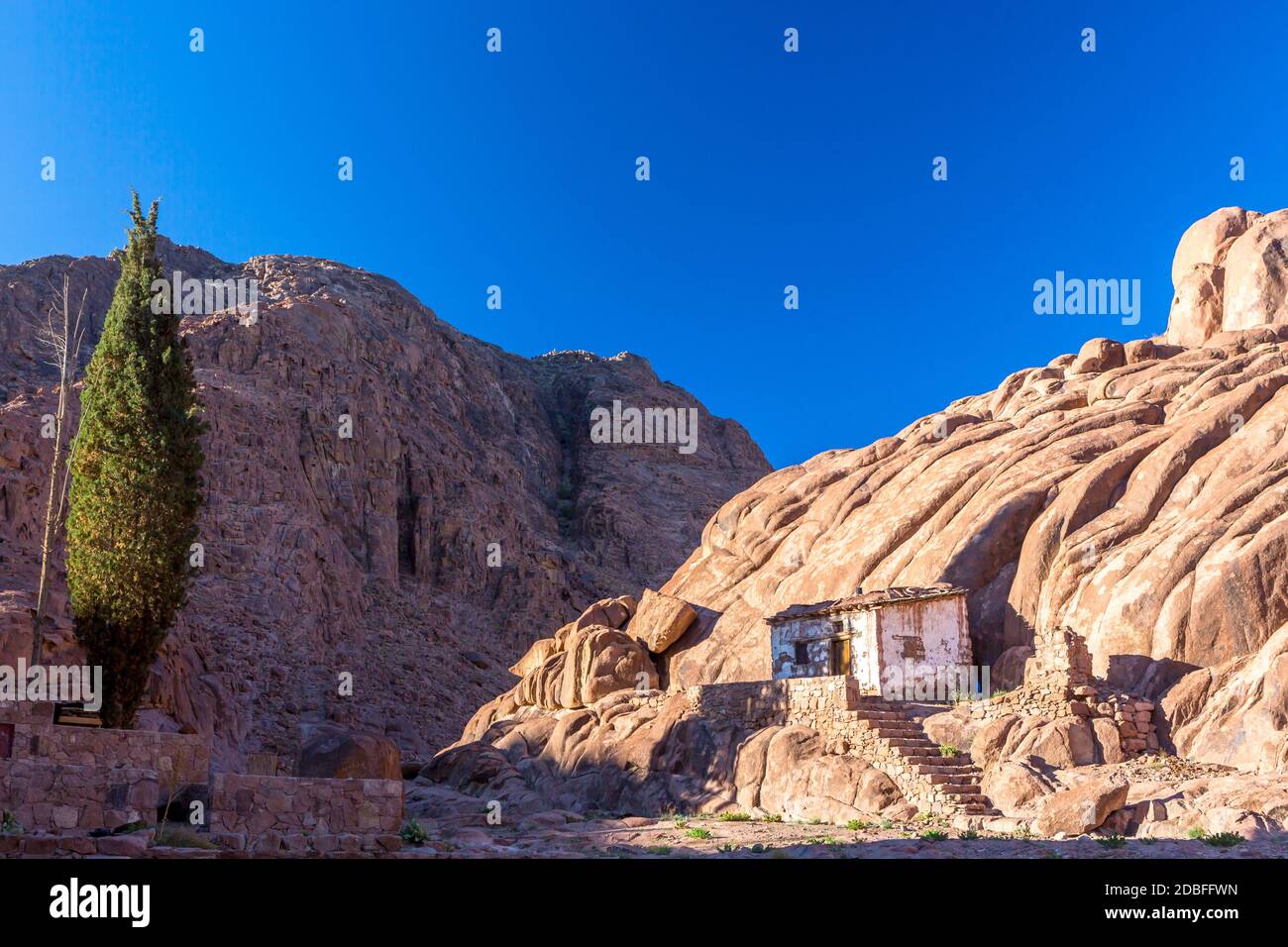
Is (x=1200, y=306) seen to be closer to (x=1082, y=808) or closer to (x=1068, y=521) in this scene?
(x=1068, y=521)

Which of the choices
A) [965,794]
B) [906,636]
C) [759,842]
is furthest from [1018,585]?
[759,842]

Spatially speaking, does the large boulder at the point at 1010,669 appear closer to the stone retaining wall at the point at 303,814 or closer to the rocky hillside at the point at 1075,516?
the rocky hillside at the point at 1075,516

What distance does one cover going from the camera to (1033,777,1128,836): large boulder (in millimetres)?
22016

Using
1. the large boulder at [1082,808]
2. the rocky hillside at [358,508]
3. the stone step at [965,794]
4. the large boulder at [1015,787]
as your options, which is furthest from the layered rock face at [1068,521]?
the rocky hillside at [358,508]

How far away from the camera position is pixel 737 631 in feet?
141

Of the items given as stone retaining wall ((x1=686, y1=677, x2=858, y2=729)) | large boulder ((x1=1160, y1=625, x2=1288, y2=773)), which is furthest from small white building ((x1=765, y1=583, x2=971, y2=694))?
large boulder ((x1=1160, y1=625, x2=1288, y2=773))

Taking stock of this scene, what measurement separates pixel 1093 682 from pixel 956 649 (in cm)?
680

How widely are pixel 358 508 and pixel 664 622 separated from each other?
120ft

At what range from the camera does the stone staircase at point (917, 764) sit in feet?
85.5

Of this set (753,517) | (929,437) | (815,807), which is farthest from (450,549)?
(815,807)

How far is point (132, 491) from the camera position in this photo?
32219 millimetres

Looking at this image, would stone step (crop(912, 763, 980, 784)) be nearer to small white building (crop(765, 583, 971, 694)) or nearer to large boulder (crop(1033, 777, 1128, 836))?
large boulder (crop(1033, 777, 1128, 836))

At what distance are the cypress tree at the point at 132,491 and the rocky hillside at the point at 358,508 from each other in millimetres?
10686

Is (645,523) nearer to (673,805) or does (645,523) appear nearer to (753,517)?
(753,517)
